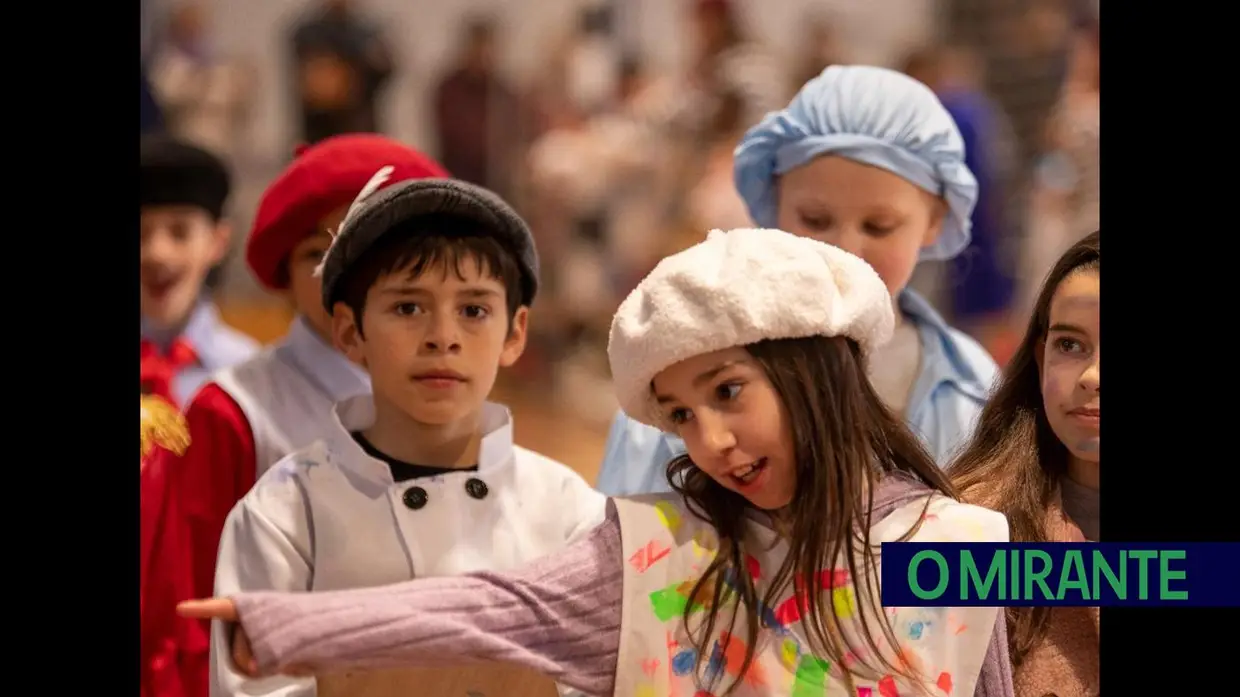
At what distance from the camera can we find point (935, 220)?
7.54ft

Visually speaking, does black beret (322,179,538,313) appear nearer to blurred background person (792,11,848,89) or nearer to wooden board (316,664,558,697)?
wooden board (316,664,558,697)

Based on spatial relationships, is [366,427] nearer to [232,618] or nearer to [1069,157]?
[232,618]

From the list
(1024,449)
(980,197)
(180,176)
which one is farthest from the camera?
(980,197)

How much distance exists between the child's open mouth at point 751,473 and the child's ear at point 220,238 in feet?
3.54

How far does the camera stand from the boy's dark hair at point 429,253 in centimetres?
190

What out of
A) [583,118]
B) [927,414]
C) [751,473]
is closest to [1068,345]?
[927,414]

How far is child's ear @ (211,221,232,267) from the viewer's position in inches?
102

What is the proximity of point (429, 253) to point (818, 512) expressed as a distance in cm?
47

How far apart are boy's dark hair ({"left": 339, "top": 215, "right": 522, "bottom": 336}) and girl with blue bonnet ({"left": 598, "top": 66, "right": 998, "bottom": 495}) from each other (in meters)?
0.33

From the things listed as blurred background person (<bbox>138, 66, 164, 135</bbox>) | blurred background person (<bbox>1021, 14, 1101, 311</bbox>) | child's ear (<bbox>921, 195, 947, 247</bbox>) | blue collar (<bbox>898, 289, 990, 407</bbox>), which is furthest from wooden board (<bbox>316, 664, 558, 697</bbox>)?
blurred background person (<bbox>1021, 14, 1101, 311</bbox>)

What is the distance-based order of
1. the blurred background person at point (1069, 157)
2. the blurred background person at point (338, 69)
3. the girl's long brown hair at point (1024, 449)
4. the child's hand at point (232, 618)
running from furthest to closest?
the blurred background person at point (1069, 157) → the blurred background person at point (338, 69) → the girl's long brown hair at point (1024, 449) → the child's hand at point (232, 618)

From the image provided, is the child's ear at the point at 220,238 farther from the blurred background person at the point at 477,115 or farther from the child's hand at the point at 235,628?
the child's hand at the point at 235,628

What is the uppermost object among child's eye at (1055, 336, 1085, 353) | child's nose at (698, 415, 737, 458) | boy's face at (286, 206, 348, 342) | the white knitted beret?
boy's face at (286, 206, 348, 342)

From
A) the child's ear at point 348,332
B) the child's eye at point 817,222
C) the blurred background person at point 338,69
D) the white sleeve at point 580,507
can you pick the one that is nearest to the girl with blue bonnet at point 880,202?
the child's eye at point 817,222
